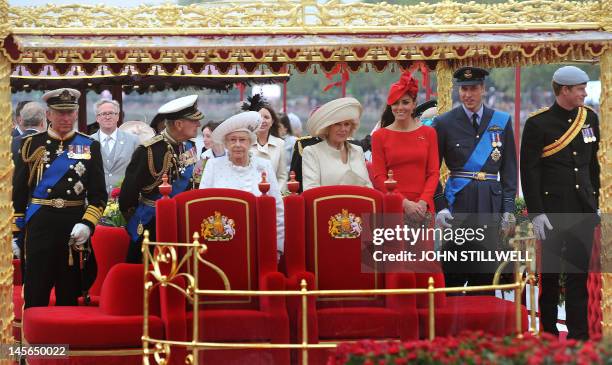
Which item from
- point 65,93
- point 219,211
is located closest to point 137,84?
point 65,93

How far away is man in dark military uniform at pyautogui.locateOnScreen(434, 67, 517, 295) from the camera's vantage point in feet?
28.1

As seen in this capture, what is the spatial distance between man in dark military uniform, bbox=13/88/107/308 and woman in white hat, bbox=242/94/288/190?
2449 mm

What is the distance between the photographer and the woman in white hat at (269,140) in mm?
10773

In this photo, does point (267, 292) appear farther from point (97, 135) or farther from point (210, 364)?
point (97, 135)

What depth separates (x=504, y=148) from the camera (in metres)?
8.66

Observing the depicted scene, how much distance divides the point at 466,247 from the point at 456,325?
118 cm

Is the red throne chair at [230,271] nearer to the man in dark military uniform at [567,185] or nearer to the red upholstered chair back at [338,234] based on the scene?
the red upholstered chair back at [338,234]

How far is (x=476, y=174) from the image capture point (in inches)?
340

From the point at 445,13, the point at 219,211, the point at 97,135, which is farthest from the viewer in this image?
the point at 97,135

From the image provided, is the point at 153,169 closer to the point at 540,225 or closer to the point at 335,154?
the point at 335,154

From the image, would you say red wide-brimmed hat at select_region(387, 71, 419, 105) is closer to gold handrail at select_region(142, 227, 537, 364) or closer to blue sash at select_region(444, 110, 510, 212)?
blue sash at select_region(444, 110, 510, 212)

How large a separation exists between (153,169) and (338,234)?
140 centimetres

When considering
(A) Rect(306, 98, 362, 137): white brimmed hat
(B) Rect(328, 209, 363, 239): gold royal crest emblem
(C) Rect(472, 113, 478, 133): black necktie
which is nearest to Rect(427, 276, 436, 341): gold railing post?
(B) Rect(328, 209, 363, 239): gold royal crest emblem

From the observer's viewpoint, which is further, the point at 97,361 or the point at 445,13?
the point at 445,13
